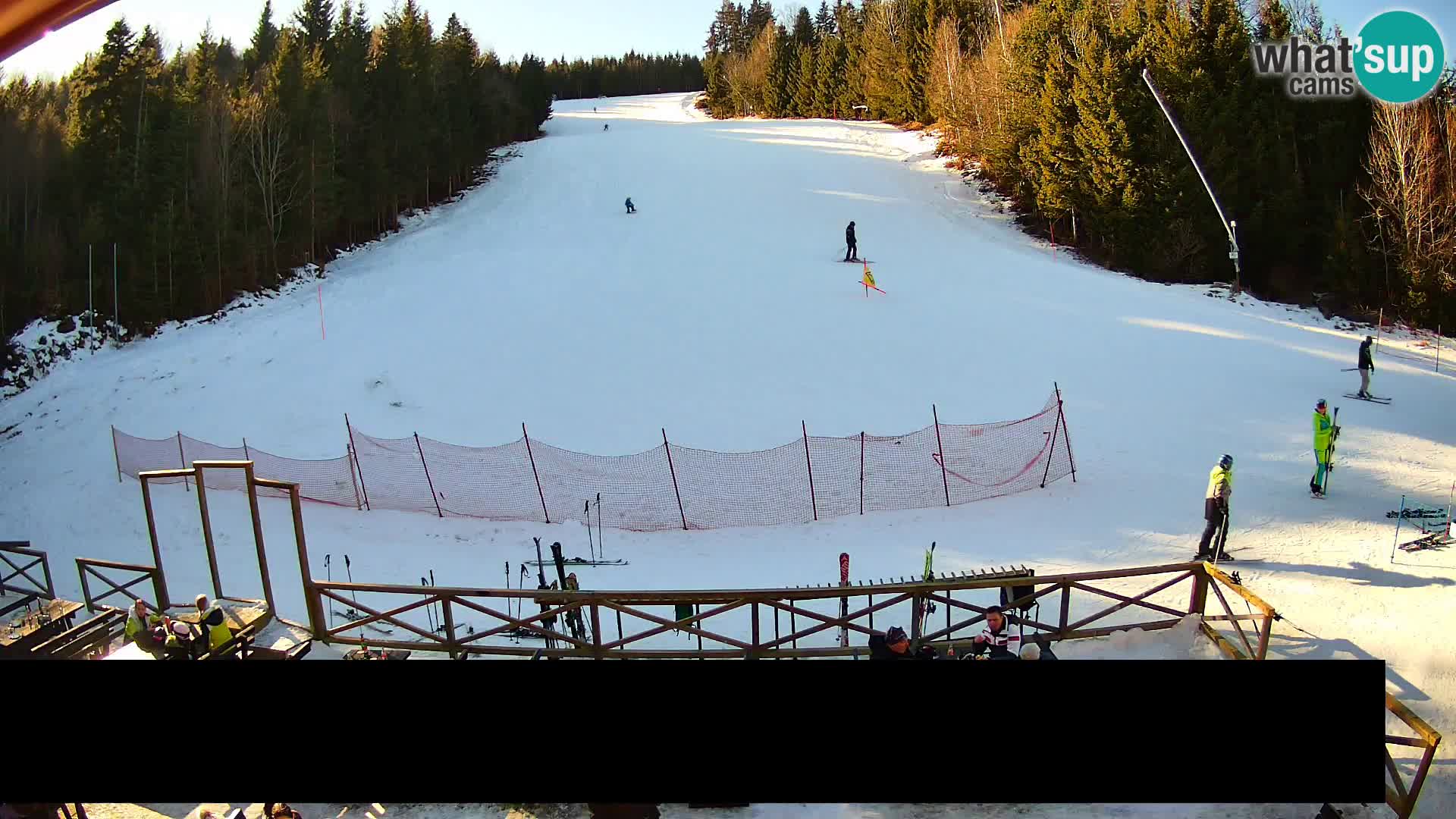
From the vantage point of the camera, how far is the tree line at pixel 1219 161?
27266 mm

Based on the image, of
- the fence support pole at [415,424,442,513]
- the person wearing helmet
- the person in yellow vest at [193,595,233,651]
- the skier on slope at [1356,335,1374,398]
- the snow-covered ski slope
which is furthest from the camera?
the skier on slope at [1356,335,1374,398]

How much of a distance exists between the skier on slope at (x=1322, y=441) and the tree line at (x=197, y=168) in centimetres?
3132

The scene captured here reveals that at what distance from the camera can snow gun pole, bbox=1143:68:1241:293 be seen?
→ 92.1 feet

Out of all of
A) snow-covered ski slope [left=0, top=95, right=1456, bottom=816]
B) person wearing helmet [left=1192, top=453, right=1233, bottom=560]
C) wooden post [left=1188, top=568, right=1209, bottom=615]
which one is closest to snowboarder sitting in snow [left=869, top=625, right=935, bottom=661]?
wooden post [left=1188, top=568, right=1209, bottom=615]

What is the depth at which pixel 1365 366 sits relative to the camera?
18703mm

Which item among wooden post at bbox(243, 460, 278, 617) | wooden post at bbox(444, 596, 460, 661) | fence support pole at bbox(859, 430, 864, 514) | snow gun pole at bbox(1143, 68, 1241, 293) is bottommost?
fence support pole at bbox(859, 430, 864, 514)

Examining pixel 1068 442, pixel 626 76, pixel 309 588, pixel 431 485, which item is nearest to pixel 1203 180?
pixel 1068 442

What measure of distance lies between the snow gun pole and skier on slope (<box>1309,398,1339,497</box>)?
50.6 ft

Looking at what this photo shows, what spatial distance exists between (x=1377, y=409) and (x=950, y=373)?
892 centimetres

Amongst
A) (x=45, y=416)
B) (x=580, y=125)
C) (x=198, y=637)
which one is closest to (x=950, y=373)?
(x=198, y=637)

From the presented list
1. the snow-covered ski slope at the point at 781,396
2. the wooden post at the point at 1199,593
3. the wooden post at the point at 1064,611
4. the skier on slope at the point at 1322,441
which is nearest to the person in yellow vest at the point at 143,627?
the snow-covered ski slope at the point at 781,396

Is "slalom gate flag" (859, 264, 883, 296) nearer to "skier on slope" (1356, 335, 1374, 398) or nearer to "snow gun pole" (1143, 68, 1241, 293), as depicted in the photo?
"snow gun pole" (1143, 68, 1241, 293)

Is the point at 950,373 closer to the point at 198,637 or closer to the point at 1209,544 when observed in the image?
the point at 1209,544

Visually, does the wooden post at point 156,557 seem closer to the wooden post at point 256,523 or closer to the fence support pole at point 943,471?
the wooden post at point 256,523
